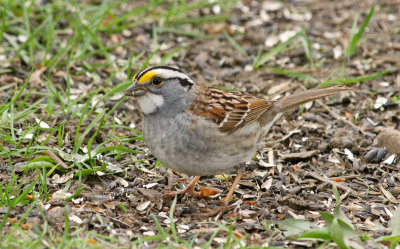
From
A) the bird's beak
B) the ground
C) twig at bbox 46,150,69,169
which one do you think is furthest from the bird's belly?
twig at bbox 46,150,69,169

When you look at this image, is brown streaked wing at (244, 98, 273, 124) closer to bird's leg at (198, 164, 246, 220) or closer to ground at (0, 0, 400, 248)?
bird's leg at (198, 164, 246, 220)

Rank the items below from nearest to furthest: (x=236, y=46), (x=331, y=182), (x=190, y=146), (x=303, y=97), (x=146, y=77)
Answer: (x=190, y=146), (x=146, y=77), (x=331, y=182), (x=303, y=97), (x=236, y=46)

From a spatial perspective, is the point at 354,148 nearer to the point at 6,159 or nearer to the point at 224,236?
the point at 224,236

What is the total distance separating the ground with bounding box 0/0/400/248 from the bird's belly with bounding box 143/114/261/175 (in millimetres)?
356

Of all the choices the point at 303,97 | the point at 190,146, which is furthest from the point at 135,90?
the point at 303,97

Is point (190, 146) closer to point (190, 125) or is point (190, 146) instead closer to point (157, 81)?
point (190, 125)

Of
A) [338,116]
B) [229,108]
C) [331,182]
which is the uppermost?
[229,108]

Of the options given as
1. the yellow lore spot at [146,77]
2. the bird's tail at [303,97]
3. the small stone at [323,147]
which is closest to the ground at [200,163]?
the small stone at [323,147]

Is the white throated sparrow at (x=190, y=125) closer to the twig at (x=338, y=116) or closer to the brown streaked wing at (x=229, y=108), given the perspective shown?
the brown streaked wing at (x=229, y=108)

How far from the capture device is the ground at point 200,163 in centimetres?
410

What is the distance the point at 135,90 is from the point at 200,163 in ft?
2.31

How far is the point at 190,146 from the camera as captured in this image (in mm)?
4223

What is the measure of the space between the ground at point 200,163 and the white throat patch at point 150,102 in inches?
23.9

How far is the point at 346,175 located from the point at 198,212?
1.34 meters
